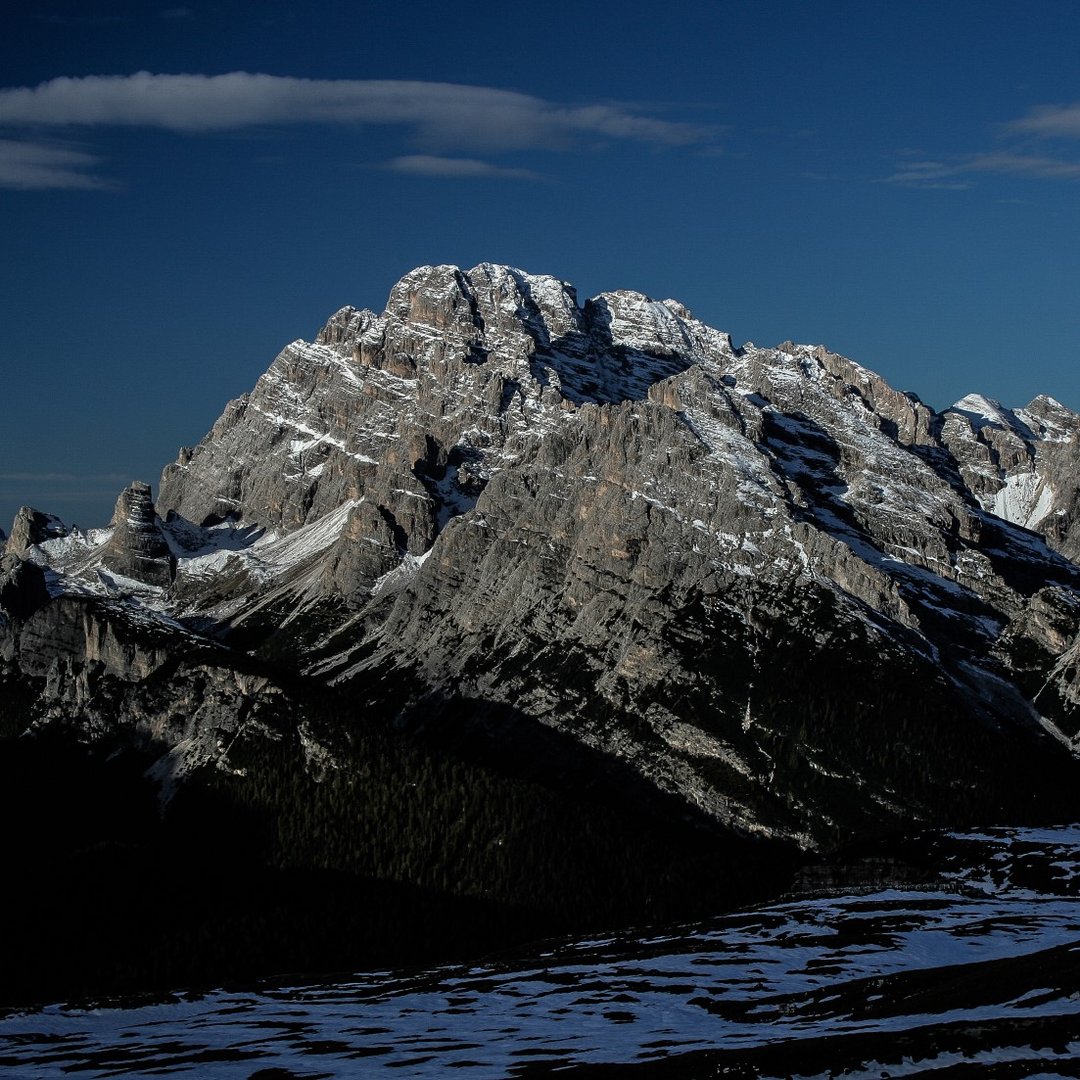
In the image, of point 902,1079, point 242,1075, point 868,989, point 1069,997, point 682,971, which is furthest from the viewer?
point 682,971

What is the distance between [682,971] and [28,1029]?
257 feet

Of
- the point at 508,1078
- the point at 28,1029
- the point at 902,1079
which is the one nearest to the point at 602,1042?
the point at 508,1078

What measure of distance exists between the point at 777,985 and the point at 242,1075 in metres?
62.0

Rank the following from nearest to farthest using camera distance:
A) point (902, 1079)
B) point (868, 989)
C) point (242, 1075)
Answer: point (902, 1079) → point (242, 1075) → point (868, 989)

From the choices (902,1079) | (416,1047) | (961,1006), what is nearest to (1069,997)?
(961,1006)

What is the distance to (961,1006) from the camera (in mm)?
141750

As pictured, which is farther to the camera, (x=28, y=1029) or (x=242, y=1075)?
(x=28, y=1029)

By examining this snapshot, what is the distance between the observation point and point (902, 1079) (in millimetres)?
119188

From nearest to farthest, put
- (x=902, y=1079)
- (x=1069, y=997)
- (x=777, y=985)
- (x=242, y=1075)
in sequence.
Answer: (x=902, y=1079)
(x=1069, y=997)
(x=242, y=1075)
(x=777, y=985)

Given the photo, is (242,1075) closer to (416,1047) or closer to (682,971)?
(416,1047)

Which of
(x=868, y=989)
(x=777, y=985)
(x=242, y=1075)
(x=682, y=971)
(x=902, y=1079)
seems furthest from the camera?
(x=682, y=971)

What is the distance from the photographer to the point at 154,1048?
168 metres

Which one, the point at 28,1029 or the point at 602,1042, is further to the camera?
the point at 28,1029

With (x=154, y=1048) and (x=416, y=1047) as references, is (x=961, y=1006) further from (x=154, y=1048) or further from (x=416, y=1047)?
(x=154, y=1048)
